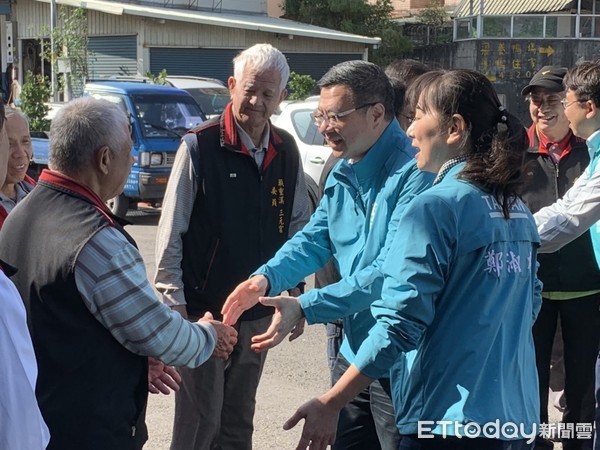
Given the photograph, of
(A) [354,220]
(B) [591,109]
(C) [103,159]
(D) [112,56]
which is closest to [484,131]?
(A) [354,220]

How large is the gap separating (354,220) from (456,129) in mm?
914

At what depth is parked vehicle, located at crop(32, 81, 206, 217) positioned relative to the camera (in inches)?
509

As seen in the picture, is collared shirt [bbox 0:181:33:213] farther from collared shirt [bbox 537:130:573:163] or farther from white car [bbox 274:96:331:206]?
white car [bbox 274:96:331:206]

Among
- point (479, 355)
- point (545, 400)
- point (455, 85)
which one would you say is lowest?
point (545, 400)

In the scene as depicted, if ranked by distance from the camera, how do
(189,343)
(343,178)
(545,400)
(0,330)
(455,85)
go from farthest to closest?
(545,400), (343,178), (189,343), (455,85), (0,330)

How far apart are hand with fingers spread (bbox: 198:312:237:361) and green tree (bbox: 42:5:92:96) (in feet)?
74.0

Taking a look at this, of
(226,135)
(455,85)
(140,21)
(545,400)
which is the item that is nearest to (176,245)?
(226,135)

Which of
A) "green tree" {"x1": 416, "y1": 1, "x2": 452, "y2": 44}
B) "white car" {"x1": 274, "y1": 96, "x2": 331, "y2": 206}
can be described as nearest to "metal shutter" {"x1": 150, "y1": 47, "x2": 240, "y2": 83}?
"green tree" {"x1": 416, "y1": 1, "x2": 452, "y2": 44}

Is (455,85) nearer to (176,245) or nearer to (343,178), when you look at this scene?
(343,178)

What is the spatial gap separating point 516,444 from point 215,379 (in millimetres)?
1847

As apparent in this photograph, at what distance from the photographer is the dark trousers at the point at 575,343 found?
4.59 metres

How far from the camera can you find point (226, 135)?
4207 mm

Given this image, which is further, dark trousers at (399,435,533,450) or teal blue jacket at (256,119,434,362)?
teal blue jacket at (256,119,434,362)

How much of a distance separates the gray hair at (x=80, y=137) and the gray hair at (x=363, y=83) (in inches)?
40.5
